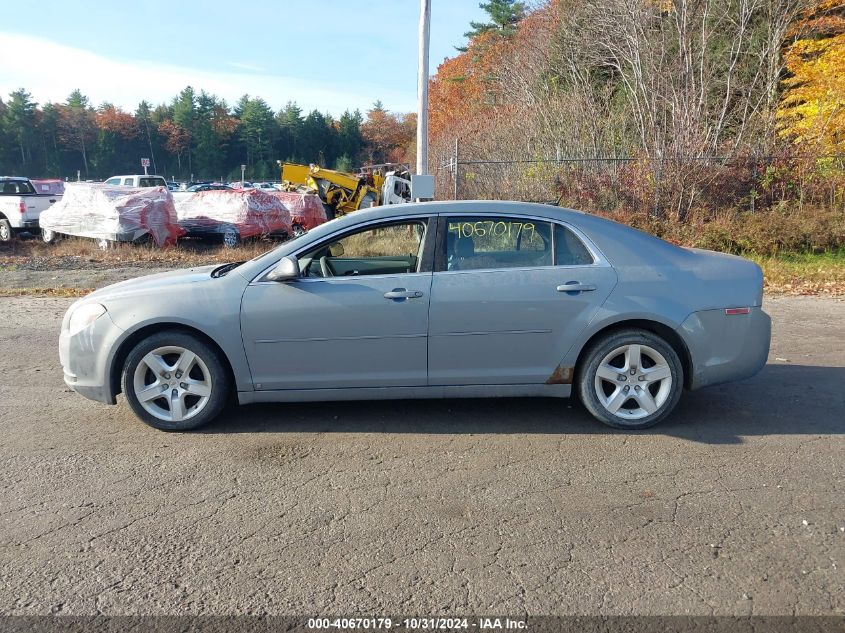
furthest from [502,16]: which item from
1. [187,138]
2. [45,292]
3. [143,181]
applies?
[187,138]

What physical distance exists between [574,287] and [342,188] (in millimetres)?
18633

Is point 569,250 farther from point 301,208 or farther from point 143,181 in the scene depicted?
point 143,181

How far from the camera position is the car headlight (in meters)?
4.76

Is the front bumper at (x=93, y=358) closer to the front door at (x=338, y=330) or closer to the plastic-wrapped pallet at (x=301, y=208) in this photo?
the front door at (x=338, y=330)

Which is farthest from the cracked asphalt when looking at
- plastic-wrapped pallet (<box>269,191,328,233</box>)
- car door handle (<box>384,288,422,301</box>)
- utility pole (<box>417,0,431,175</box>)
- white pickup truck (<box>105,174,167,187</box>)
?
white pickup truck (<box>105,174,167,187</box>)

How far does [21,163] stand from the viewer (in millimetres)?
86625

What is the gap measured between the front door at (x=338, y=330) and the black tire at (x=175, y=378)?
247 millimetres

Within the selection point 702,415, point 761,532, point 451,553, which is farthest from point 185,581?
point 702,415

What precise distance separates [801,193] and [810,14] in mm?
7692

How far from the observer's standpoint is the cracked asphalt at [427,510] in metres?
2.92

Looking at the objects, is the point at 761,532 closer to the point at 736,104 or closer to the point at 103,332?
the point at 103,332

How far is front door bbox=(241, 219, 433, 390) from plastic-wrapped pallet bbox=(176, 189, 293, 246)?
525 inches

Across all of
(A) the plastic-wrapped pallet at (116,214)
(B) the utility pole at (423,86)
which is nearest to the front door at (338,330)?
(B) the utility pole at (423,86)

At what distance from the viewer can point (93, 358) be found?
15.5 feet
